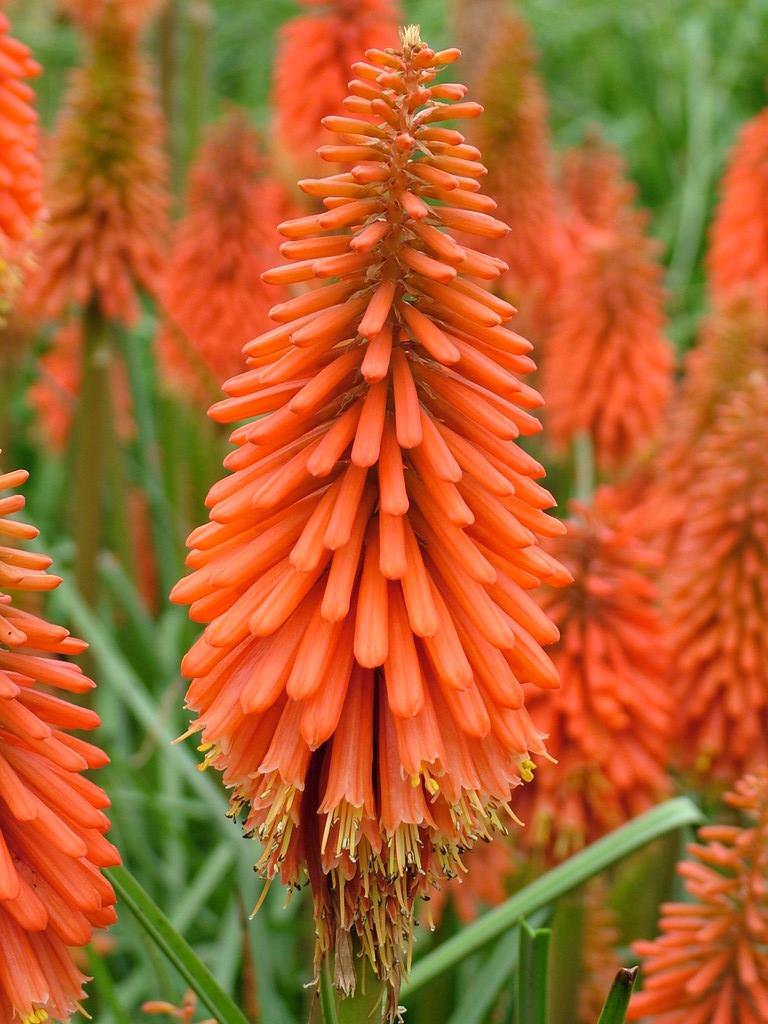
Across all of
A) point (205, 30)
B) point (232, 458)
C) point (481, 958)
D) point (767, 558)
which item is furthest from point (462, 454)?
point (205, 30)

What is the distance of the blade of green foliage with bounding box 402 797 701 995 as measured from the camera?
255 centimetres

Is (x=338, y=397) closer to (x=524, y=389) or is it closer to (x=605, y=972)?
(x=524, y=389)

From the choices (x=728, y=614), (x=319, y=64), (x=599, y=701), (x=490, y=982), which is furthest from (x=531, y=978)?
(x=319, y=64)

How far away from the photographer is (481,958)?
395cm

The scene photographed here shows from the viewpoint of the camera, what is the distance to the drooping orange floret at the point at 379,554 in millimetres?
1938

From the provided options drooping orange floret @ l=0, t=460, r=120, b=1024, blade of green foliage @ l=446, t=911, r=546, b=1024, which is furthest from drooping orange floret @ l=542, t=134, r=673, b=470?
drooping orange floret @ l=0, t=460, r=120, b=1024

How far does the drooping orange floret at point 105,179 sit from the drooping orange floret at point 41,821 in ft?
10.2

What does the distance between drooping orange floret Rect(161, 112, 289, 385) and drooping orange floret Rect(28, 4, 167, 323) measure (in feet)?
1.08

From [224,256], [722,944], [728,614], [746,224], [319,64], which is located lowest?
[722,944]

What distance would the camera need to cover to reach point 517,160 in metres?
5.87

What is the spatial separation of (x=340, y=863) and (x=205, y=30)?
17.3 ft

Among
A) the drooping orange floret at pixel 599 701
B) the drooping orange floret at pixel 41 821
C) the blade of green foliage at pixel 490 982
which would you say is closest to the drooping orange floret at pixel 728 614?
the drooping orange floret at pixel 599 701

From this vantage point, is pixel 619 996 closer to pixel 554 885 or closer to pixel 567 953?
pixel 554 885

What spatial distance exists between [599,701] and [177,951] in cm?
156
